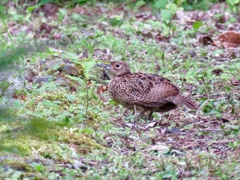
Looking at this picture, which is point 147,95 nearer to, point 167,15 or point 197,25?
point 167,15

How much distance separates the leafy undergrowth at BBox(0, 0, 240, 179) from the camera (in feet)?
15.9

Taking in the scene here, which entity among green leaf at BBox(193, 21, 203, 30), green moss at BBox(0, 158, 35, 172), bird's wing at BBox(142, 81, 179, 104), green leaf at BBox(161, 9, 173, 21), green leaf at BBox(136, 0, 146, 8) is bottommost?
green leaf at BBox(136, 0, 146, 8)

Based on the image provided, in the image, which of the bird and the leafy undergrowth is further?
the bird

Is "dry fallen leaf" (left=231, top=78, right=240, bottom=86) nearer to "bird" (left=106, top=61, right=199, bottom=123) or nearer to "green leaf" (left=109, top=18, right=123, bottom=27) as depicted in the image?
"bird" (left=106, top=61, right=199, bottom=123)

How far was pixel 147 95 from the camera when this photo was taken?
657 centimetres

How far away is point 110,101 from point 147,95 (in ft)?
2.40

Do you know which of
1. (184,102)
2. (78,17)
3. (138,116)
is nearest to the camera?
(184,102)

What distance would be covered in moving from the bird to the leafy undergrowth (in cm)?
15

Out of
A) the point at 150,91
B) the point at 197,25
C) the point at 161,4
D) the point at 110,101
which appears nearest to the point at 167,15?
the point at 197,25

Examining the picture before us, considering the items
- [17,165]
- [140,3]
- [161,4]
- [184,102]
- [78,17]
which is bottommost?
[140,3]

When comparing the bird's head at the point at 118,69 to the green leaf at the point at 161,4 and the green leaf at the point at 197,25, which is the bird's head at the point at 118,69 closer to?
the green leaf at the point at 197,25

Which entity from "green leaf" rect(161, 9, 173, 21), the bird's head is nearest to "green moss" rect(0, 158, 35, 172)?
the bird's head

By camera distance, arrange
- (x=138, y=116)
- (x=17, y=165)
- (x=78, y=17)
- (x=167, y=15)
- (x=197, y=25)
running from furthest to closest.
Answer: (x=78, y=17) < (x=197, y=25) < (x=167, y=15) < (x=138, y=116) < (x=17, y=165)

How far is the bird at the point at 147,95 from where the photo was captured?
6.52 metres
